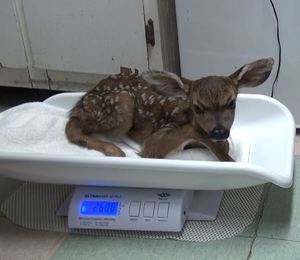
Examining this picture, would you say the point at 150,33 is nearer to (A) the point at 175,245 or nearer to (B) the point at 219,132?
(B) the point at 219,132

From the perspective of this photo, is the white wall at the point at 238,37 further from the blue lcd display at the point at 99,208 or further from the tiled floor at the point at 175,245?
the blue lcd display at the point at 99,208

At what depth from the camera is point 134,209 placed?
3.63 ft

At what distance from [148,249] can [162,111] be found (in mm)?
321

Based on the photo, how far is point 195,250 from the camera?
107 cm

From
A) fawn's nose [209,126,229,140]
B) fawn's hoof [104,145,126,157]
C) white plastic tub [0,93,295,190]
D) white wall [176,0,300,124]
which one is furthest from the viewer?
white wall [176,0,300,124]

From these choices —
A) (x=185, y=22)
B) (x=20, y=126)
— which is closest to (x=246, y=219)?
(x=20, y=126)

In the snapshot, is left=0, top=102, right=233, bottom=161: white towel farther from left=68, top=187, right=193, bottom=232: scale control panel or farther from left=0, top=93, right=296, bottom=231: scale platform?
left=68, top=187, right=193, bottom=232: scale control panel

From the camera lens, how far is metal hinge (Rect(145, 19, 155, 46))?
1630mm

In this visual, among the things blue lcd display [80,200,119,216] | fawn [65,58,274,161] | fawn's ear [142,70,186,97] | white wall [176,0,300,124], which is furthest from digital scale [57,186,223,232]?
white wall [176,0,300,124]

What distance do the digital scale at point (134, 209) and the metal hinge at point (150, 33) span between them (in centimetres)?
65

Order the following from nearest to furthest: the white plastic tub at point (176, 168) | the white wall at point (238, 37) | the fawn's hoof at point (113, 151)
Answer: the white plastic tub at point (176, 168)
the fawn's hoof at point (113, 151)
the white wall at point (238, 37)

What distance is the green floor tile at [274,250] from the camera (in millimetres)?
1032

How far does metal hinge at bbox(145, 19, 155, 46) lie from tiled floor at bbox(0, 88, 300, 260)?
2.22 feet

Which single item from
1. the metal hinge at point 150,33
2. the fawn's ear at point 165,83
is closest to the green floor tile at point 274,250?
the fawn's ear at point 165,83
